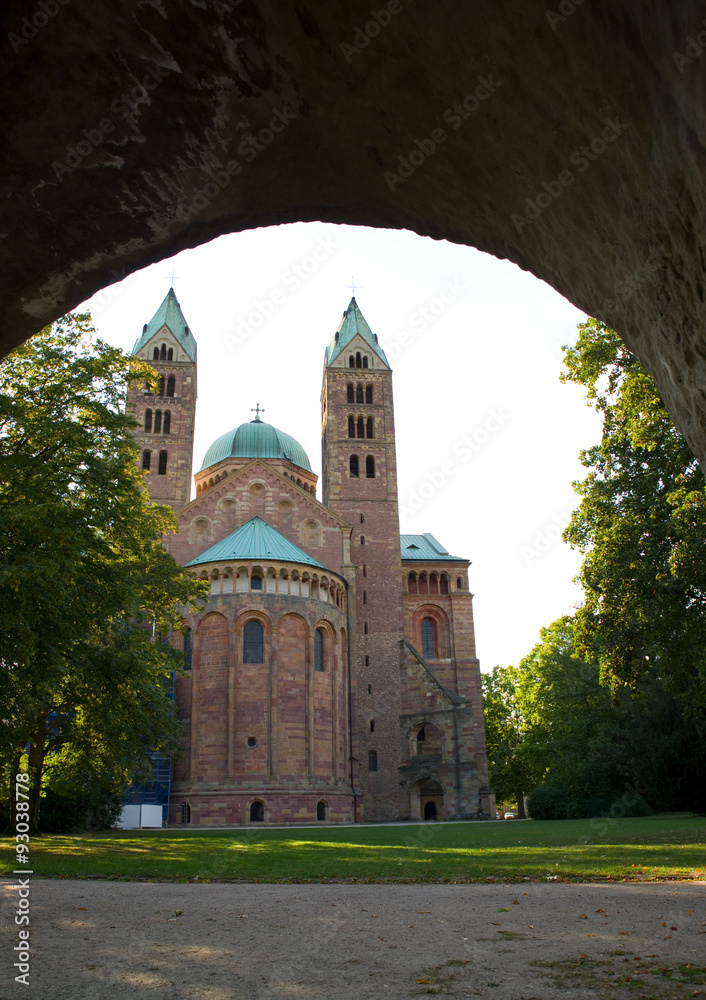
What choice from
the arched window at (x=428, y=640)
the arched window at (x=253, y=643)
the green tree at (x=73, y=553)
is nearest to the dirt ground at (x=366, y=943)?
the green tree at (x=73, y=553)

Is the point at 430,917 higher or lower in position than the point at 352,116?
lower

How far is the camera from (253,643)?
38.5 meters

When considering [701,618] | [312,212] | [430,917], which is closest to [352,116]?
[312,212]

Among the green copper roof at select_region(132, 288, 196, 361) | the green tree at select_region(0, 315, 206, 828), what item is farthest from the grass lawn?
the green copper roof at select_region(132, 288, 196, 361)

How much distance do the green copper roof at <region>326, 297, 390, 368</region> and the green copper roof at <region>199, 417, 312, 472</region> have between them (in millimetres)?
6787

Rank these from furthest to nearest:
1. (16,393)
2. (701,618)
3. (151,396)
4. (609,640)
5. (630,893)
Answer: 1. (151,396)
2. (609,640)
3. (701,618)
4. (16,393)
5. (630,893)

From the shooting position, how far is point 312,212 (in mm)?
5383

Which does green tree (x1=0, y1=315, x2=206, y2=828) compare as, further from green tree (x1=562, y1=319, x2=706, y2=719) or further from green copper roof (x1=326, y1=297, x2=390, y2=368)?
green copper roof (x1=326, y1=297, x2=390, y2=368)

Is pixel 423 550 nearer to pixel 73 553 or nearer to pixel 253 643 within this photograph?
pixel 253 643

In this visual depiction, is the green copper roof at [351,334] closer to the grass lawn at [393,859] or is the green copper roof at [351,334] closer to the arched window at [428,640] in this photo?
the arched window at [428,640]

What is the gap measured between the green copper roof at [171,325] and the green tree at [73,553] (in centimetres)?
3632

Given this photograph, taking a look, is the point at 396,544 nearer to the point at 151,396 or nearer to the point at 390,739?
the point at 390,739

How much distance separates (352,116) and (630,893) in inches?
362

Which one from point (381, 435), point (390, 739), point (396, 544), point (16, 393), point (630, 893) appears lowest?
point (630, 893)
